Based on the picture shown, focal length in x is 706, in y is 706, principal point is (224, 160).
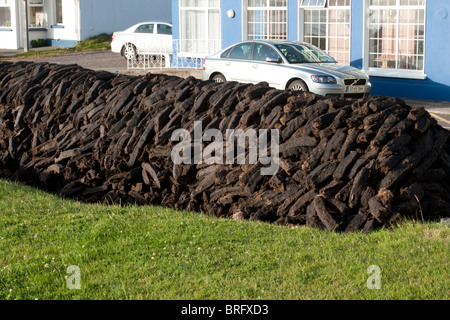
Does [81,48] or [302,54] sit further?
[81,48]

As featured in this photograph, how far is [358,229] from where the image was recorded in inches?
258

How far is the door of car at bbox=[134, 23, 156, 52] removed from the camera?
3047cm

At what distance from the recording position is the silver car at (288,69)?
55.5 feet

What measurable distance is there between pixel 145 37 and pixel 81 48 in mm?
7297

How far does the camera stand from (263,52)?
18438 mm

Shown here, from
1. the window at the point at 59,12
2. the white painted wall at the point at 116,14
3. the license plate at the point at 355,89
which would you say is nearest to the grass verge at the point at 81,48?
the white painted wall at the point at 116,14

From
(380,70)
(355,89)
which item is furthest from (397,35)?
(355,89)

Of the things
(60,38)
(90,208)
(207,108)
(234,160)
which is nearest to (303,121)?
(234,160)

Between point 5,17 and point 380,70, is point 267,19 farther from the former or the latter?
point 5,17

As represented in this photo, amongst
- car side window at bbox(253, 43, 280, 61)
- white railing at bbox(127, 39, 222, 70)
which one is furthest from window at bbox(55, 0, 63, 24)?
car side window at bbox(253, 43, 280, 61)

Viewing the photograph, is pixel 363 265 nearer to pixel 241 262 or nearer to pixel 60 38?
pixel 241 262

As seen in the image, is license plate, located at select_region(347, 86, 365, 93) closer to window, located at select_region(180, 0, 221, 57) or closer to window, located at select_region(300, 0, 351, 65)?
window, located at select_region(300, 0, 351, 65)

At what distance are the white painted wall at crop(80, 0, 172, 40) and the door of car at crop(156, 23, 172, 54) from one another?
327 inches

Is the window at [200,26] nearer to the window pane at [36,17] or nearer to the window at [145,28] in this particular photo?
the window at [145,28]
